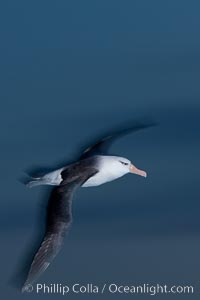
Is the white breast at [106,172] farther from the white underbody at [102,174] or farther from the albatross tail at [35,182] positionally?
the albatross tail at [35,182]

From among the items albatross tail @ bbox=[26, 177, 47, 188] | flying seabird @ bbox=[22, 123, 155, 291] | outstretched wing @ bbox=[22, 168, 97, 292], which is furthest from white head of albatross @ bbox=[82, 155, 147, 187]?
albatross tail @ bbox=[26, 177, 47, 188]

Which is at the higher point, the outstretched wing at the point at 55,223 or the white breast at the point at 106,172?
the white breast at the point at 106,172

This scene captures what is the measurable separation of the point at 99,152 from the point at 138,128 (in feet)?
1.99

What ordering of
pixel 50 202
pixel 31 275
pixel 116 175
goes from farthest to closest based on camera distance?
pixel 116 175, pixel 50 202, pixel 31 275

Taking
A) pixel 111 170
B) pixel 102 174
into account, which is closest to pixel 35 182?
pixel 102 174

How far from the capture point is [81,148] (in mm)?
16562

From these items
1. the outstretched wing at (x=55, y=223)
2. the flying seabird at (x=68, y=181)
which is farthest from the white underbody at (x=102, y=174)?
the outstretched wing at (x=55, y=223)

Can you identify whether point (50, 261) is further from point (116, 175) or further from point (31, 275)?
point (116, 175)

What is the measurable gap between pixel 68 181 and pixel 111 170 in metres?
0.86

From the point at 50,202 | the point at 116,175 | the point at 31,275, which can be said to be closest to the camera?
the point at 31,275

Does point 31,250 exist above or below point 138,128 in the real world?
below

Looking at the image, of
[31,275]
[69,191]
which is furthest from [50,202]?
[31,275]

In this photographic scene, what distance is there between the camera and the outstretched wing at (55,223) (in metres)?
14.3

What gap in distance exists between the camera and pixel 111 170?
15984mm
